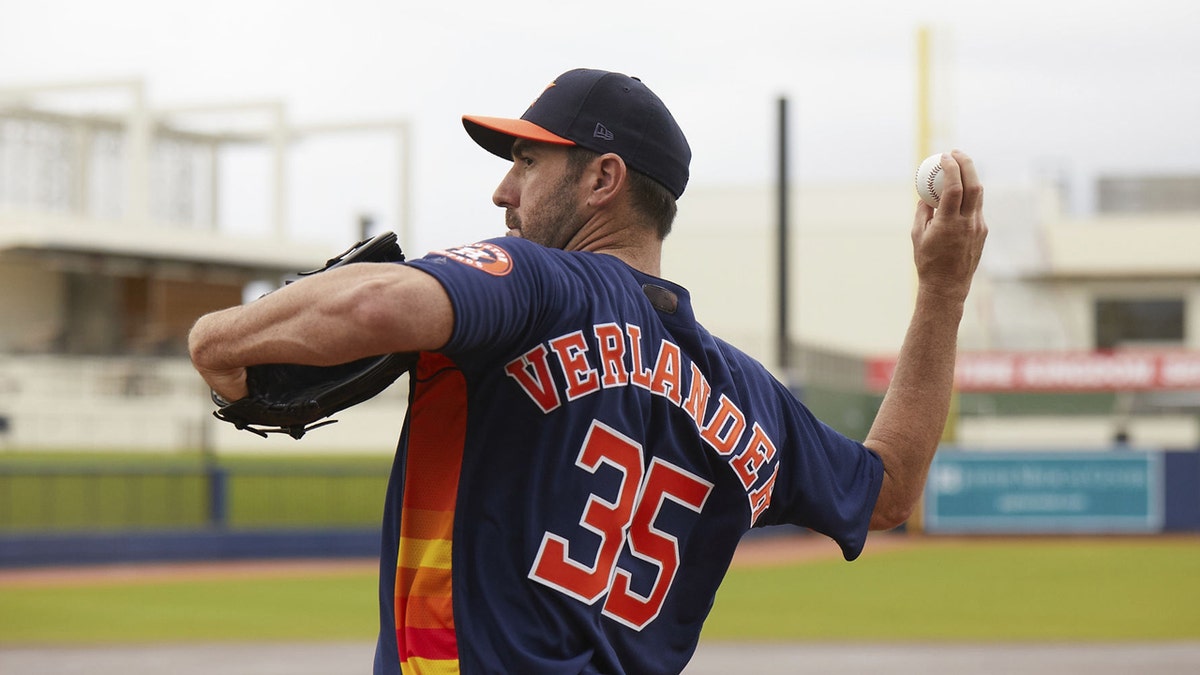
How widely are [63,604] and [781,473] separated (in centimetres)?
1338

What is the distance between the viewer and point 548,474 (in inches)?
84.4

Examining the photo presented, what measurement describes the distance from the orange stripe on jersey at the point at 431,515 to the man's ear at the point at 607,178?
0.39 metres

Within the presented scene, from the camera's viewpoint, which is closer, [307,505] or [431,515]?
[431,515]

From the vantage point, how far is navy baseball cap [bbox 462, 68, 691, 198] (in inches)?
89.4

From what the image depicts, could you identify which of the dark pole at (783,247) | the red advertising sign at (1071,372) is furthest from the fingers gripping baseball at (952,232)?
the red advertising sign at (1071,372)

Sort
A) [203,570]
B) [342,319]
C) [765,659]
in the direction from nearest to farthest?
[342,319]
[765,659]
[203,570]

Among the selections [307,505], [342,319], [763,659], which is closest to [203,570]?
[307,505]

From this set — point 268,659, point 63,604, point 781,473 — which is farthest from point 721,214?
point 781,473

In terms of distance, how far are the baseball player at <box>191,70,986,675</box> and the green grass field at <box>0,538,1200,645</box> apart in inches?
382

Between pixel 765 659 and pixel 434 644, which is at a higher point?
pixel 434 644

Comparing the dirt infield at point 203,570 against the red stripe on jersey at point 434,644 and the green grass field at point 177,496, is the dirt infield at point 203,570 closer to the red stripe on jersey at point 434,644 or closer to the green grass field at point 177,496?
the green grass field at point 177,496

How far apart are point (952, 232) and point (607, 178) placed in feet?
2.42

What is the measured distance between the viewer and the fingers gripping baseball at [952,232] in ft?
8.51

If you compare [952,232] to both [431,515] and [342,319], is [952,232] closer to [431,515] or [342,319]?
[431,515]
